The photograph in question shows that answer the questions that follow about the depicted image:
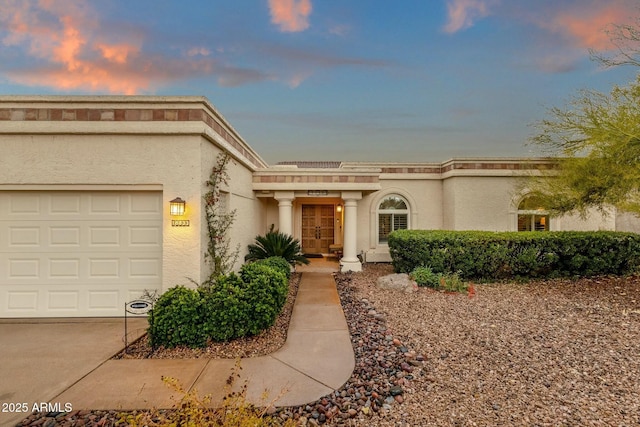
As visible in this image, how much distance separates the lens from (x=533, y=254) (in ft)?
26.9

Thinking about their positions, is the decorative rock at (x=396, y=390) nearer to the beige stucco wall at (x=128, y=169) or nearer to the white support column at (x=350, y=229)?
the beige stucco wall at (x=128, y=169)

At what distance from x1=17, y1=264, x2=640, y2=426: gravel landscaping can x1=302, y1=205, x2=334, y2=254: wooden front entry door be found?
291 inches

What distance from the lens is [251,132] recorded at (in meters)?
14.8

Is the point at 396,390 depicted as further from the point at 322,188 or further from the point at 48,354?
the point at 322,188

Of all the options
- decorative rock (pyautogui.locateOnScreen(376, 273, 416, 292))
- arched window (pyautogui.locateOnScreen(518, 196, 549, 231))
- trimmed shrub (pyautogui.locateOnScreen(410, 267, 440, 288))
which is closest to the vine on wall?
decorative rock (pyautogui.locateOnScreen(376, 273, 416, 292))

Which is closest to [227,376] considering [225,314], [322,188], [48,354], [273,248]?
[225,314]

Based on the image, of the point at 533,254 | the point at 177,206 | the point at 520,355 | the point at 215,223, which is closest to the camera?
the point at 520,355

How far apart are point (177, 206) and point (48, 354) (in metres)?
2.73

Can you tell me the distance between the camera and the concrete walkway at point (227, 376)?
2977 mm

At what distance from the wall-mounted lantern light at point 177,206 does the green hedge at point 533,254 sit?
6.48 metres

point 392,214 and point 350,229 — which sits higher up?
point 392,214

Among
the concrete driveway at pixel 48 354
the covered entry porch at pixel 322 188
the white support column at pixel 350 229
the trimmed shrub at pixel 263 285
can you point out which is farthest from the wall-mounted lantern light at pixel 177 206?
the white support column at pixel 350 229

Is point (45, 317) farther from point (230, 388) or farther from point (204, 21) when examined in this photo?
point (204, 21)

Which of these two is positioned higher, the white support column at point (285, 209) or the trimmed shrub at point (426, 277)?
the white support column at point (285, 209)
